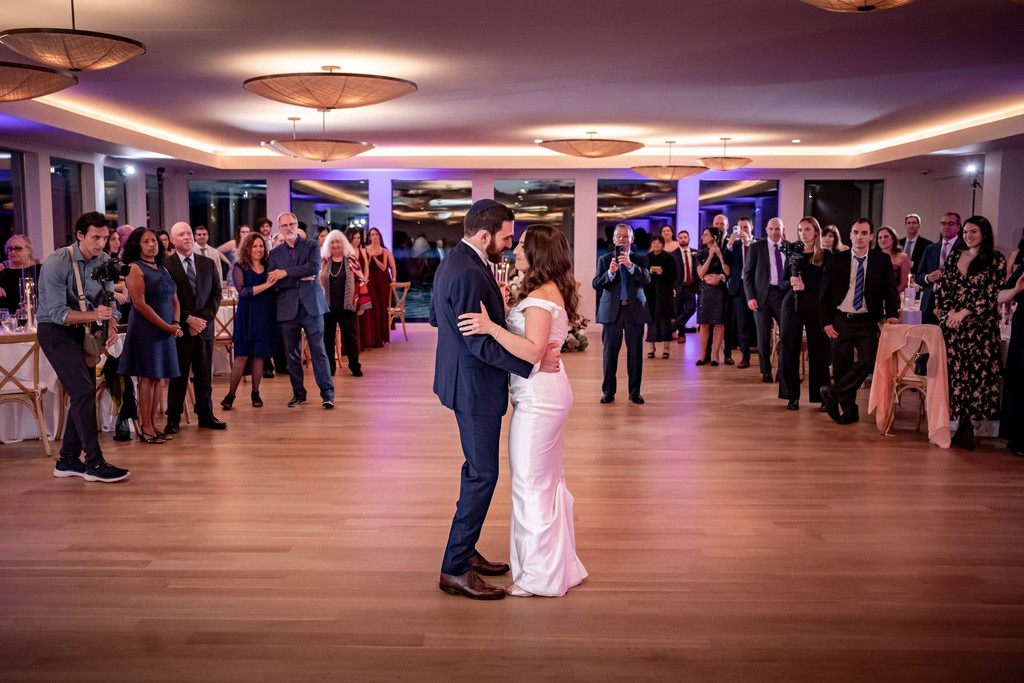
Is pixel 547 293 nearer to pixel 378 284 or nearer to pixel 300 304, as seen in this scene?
pixel 300 304

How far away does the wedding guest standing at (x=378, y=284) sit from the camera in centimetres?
1359

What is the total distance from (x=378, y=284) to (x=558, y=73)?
232 inches

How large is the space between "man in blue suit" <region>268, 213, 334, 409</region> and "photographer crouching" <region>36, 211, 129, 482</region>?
8.26 feet

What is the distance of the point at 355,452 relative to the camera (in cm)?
652

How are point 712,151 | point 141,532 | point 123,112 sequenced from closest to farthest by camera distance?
point 141,532 → point 123,112 → point 712,151

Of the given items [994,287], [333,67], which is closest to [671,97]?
[333,67]

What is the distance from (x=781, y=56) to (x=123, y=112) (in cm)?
791

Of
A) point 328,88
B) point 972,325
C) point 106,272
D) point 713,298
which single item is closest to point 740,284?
point 713,298

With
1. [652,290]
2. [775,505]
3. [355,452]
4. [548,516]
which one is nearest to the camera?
[548,516]

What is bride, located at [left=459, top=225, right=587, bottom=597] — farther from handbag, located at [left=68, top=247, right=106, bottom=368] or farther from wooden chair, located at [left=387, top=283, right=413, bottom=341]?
wooden chair, located at [left=387, top=283, right=413, bottom=341]

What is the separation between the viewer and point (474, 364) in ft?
11.6

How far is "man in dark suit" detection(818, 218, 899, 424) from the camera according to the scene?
295 inches

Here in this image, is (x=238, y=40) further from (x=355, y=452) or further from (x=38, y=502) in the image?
(x=38, y=502)

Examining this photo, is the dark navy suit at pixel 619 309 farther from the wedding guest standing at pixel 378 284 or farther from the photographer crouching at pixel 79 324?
the wedding guest standing at pixel 378 284
